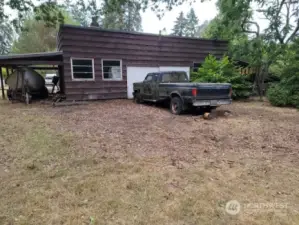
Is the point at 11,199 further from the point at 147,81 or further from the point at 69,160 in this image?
the point at 147,81

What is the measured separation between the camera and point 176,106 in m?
7.89

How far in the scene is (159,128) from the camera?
5953 millimetres

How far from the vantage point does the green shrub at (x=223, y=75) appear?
38.9 ft

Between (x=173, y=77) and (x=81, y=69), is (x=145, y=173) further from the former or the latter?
(x=81, y=69)

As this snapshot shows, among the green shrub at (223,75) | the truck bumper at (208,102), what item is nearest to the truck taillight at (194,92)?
the truck bumper at (208,102)

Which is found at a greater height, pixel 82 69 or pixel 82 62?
pixel 82 62

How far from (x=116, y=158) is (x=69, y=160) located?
31.7 inches

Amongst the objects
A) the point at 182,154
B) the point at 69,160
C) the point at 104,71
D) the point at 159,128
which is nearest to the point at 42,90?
the point at 104,71

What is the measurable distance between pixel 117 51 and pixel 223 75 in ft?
19.5

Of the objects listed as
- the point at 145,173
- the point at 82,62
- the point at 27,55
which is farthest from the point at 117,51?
the point at 145,173

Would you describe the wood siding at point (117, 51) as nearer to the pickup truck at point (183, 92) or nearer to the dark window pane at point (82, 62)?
the dark window pane at point (82, 62)

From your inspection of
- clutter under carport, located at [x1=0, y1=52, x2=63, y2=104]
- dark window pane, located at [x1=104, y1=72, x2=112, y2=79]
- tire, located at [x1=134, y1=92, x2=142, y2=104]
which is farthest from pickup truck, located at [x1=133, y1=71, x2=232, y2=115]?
clutter under carport, located at [x1=0, y1=52, x2=63, y2=104]

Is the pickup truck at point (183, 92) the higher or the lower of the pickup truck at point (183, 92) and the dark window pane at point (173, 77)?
the lower

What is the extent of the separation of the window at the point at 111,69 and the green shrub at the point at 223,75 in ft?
14.0
